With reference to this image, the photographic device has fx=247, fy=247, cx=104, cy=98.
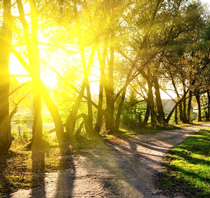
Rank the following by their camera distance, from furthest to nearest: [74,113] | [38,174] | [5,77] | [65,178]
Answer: [74,113], [5,77], [38,174], [65,178]

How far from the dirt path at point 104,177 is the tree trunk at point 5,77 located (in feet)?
10.2

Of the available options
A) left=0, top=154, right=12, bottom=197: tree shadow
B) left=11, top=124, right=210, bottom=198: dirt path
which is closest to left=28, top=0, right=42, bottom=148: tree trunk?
left=11, top=124, right=210, bottom=198: dirt path

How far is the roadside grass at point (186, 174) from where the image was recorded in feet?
21.0

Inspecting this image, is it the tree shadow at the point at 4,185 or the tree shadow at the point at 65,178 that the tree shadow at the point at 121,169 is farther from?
the tree shadow at the point at 4,185

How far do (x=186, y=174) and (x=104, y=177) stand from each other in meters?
2.61

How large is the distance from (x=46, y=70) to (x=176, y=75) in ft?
64.4

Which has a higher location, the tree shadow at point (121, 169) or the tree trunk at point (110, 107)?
the tree trunk at point (110, 107)

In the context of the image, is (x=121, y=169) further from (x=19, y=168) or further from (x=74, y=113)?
(x=74, y=113)

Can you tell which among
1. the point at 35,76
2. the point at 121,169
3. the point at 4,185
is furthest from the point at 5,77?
the point at 121,169

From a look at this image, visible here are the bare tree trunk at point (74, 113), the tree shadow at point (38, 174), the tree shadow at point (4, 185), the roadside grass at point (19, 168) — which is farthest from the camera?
the bare tree trunk at point (74, 113)

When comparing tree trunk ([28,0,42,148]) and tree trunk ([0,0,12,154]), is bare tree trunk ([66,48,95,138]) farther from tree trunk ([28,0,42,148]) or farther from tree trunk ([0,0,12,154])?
tree trunk ([0,0,12,154])

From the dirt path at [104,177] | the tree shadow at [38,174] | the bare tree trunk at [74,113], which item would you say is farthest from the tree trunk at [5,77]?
the bare tree trunk at [74,113]

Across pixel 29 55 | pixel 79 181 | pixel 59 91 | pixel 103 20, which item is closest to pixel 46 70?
pixel 29 55

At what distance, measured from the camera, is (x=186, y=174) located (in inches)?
306
